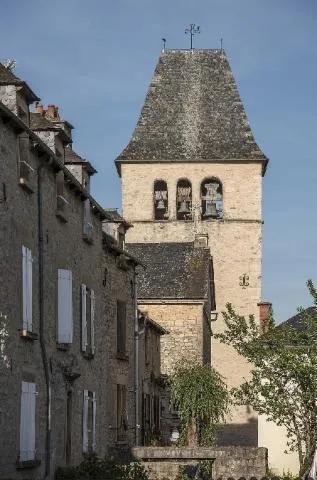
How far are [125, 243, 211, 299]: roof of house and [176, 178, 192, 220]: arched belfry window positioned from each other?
14.7 meters

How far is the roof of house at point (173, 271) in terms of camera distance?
124ft

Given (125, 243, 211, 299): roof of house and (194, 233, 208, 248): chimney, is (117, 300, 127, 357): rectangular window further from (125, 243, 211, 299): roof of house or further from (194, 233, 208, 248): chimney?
(194, 233, 208, 248): chimney

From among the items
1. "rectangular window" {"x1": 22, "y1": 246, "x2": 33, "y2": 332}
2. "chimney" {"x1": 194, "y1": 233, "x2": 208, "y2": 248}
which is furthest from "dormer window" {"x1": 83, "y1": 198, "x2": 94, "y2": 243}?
"chimney" {"x1": 194, "y1": 233, "x2": 208, "y2": 248}

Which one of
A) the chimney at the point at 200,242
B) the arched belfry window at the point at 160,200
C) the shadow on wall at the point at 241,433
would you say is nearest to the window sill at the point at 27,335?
the chimney at the point at 200,242

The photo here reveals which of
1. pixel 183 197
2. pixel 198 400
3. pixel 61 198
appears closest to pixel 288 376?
pixel 198 400

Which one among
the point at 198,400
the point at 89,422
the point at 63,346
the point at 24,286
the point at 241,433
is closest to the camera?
the point at 24,286

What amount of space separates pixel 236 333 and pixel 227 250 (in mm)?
25423

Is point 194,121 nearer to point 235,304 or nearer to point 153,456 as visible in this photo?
point 235,304

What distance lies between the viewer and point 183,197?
58375 millimetres

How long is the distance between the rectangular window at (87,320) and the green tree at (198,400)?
43.0 feet

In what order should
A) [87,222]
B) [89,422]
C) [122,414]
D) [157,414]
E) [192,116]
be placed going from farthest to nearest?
[192,116] < [157,414] < [122,414] < [89,422] < [87,222]

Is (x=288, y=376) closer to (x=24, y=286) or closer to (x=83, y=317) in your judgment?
(x=83, y=317)

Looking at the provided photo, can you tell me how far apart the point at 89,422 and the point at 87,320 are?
77.1 inches

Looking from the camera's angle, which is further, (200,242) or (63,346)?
(200,242)
